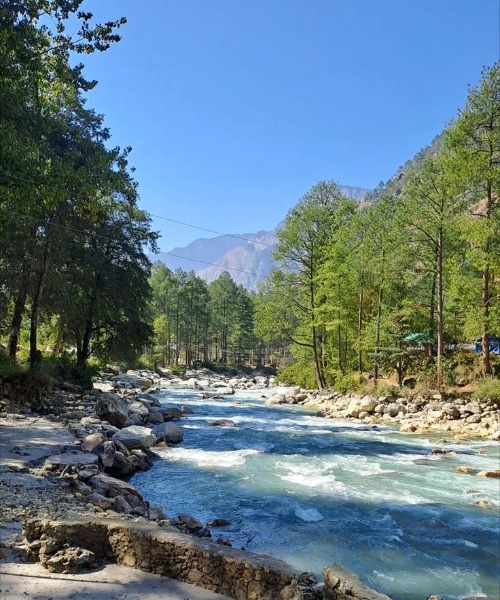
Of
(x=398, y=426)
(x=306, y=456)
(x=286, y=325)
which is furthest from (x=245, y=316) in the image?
(x=306, y=456)

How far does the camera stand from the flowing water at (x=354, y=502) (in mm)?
6523

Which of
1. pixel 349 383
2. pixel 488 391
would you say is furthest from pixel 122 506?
pixel 349 383

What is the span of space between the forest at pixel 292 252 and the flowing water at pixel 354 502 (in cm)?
640

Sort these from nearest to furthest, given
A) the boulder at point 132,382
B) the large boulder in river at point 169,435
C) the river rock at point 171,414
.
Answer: the large boulder in river at point 169,435 < the river rock at point 171,414 < the boulder at point 132,382

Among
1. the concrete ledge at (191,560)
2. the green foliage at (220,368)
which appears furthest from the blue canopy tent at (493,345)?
the green foliage at (220,368)

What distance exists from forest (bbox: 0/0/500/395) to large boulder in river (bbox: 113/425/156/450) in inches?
→ 196

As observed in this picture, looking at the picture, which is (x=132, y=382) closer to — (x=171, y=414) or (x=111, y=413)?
(x=171, y=414)

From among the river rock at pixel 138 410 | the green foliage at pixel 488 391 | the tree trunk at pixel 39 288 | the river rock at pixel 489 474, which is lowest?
the river rock at pixel 489 474

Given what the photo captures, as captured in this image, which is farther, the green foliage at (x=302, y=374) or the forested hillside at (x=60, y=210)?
the green foliage at (x=302, y=374)

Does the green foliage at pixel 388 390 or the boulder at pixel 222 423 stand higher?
the green foliage at pixel 388 390

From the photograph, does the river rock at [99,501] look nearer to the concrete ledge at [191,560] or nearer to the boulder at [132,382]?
the concrete ledge at [191,560]

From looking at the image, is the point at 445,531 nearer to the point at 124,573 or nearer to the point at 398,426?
the point at 124,573

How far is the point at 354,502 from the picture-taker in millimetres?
9062

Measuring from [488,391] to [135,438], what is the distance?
45.1 ft
